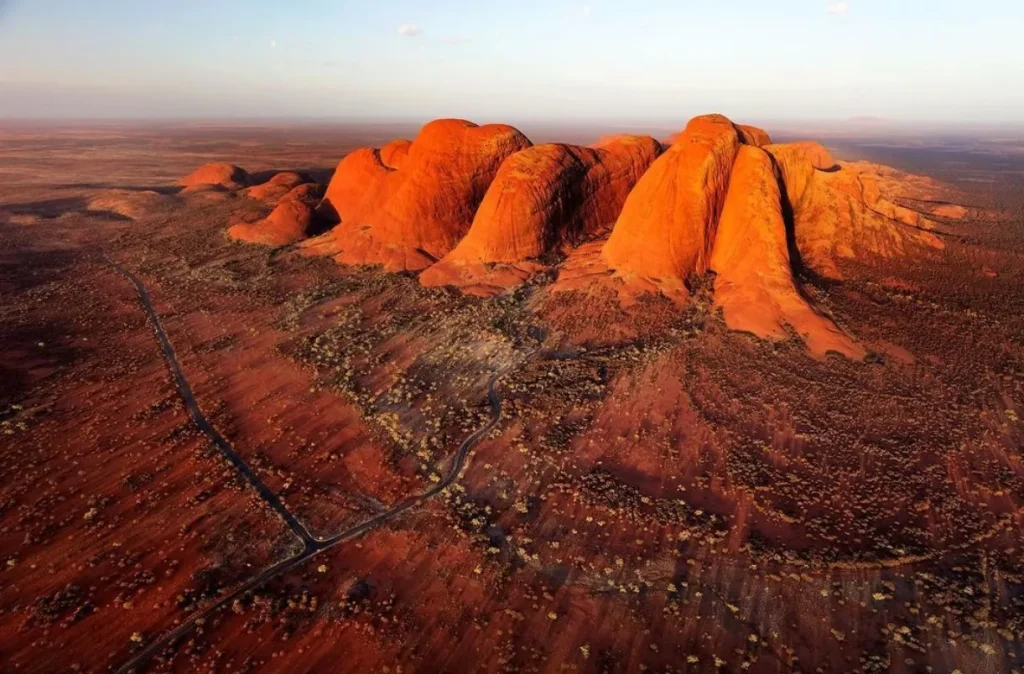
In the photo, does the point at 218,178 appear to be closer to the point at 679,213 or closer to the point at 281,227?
the point at 281,227

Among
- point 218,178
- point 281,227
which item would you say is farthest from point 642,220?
point 218,178

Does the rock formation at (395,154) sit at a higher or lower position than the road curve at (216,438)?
higher

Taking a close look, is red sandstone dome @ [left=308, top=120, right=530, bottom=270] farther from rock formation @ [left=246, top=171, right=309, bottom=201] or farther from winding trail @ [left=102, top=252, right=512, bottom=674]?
rock formation @ [left=246, top=171, right=309, bottom=201]

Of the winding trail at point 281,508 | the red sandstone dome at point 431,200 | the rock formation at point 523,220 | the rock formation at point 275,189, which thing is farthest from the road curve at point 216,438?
the rock formation at point 275,189

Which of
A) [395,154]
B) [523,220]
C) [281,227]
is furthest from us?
[395,154]

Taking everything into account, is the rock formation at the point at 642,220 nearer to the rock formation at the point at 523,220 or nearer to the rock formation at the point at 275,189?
the rock formation at the point at 523,220

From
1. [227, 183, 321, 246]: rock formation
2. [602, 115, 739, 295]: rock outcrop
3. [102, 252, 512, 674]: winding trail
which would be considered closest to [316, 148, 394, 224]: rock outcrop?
[227, 183, 321, 246]: rock formation

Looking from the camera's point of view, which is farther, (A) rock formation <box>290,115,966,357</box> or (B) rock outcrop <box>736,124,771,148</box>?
(B) rock outcrop <box>736,124,771,148</box>
